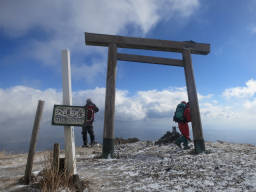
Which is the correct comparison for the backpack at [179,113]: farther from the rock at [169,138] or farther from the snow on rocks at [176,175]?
the rock at [169,138]

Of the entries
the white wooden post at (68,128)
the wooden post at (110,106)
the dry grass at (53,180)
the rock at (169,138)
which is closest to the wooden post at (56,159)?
the dry grass at (53,180)

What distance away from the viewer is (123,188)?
3.24m

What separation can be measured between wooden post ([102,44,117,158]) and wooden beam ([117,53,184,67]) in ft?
0.93

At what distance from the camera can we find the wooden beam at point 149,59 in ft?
20.9

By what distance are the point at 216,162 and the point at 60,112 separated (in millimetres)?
3685

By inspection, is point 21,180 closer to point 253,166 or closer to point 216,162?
point 216,162

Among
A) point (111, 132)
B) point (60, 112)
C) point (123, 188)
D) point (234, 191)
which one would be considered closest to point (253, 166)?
point (234, 191)

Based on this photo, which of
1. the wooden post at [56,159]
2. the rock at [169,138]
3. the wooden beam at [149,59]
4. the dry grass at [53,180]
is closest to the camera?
the dry grass at [53,180]

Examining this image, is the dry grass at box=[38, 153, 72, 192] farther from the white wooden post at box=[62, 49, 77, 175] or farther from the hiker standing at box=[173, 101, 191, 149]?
the hiker standing at box=[173, 101, 191, 149]

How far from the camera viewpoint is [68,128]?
3.70 metres

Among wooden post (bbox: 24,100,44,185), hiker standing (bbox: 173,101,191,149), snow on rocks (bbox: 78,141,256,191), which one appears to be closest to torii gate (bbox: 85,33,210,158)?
hiker standing (bbox: 173,101,191,149)

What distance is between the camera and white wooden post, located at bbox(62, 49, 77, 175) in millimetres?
3592

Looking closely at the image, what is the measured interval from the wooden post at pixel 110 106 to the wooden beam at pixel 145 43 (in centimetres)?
35

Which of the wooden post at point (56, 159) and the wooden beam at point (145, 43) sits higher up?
the wooden beam at point (145, 43)
